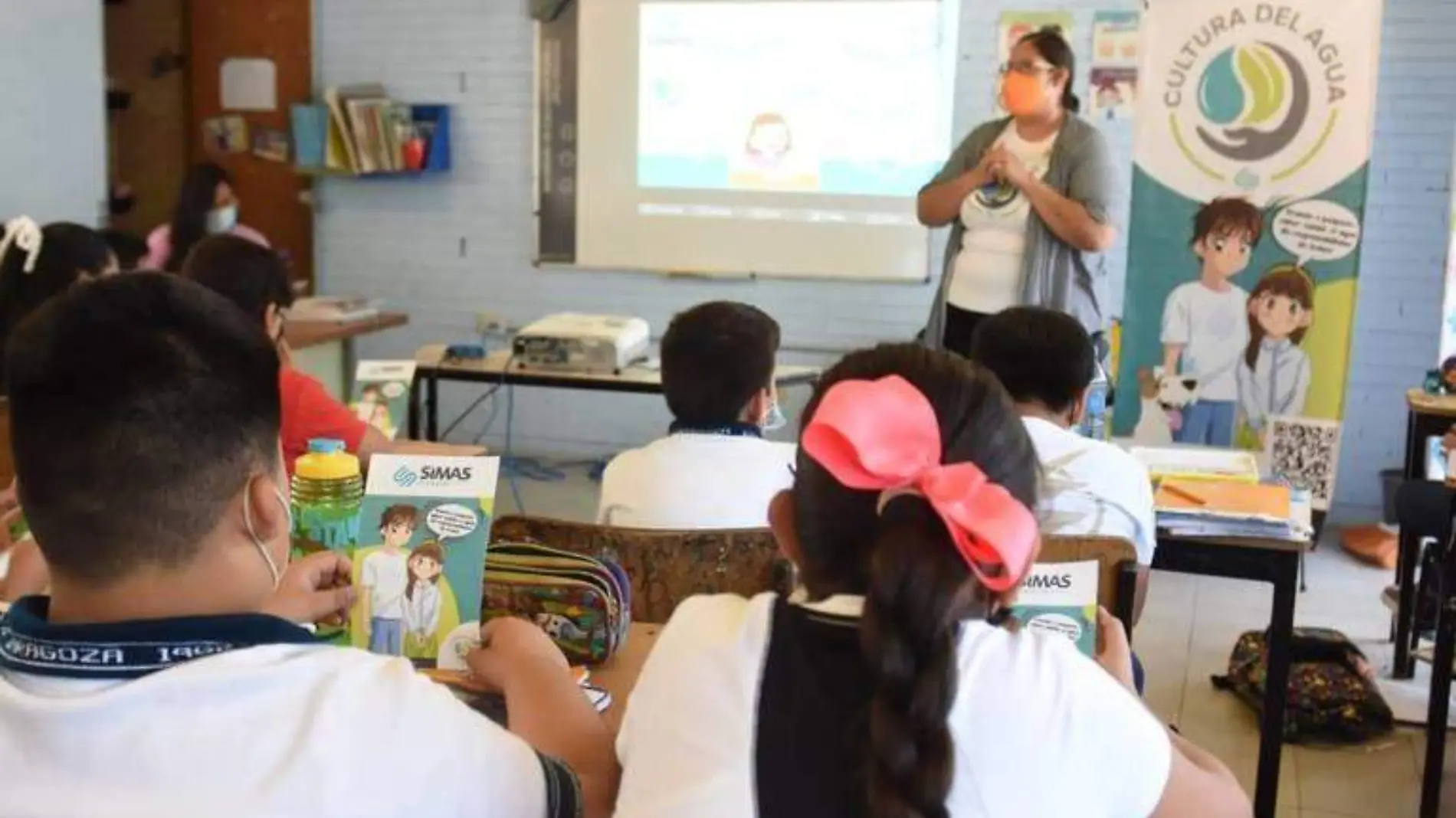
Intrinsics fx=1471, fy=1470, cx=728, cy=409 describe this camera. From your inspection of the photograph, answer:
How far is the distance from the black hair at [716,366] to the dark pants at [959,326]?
1.58m

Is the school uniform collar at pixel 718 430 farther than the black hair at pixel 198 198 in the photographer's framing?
No

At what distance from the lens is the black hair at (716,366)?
244 cm

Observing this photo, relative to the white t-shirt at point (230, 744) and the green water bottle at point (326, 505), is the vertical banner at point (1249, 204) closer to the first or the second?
the green water bottle at point (326, 505)

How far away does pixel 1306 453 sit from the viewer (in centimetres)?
439

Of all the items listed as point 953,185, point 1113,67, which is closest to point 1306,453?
point 953,185

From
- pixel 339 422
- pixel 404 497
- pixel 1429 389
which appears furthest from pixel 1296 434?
pixel 404 497

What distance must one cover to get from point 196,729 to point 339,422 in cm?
178

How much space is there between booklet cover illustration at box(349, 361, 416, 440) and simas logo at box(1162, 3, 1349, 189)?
2.66 m

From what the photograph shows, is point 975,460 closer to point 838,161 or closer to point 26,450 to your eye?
point 26,450

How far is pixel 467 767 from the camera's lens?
1081 mm

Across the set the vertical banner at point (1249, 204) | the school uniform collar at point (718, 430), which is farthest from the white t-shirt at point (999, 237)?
the school uniform collar at point (718, 430)

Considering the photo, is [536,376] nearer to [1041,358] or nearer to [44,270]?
[44,270]

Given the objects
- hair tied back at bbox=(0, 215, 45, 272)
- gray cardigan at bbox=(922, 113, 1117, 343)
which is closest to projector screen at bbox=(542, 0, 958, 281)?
gray cardigan at bbox=(922, 113, 1117, 343)

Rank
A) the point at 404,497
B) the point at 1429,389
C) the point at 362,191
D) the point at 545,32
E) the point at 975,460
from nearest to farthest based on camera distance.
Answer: the point at 975,460 < the point at 404,497 < the point at 1429,389 < the point at 545,32 < the point at 362,191
